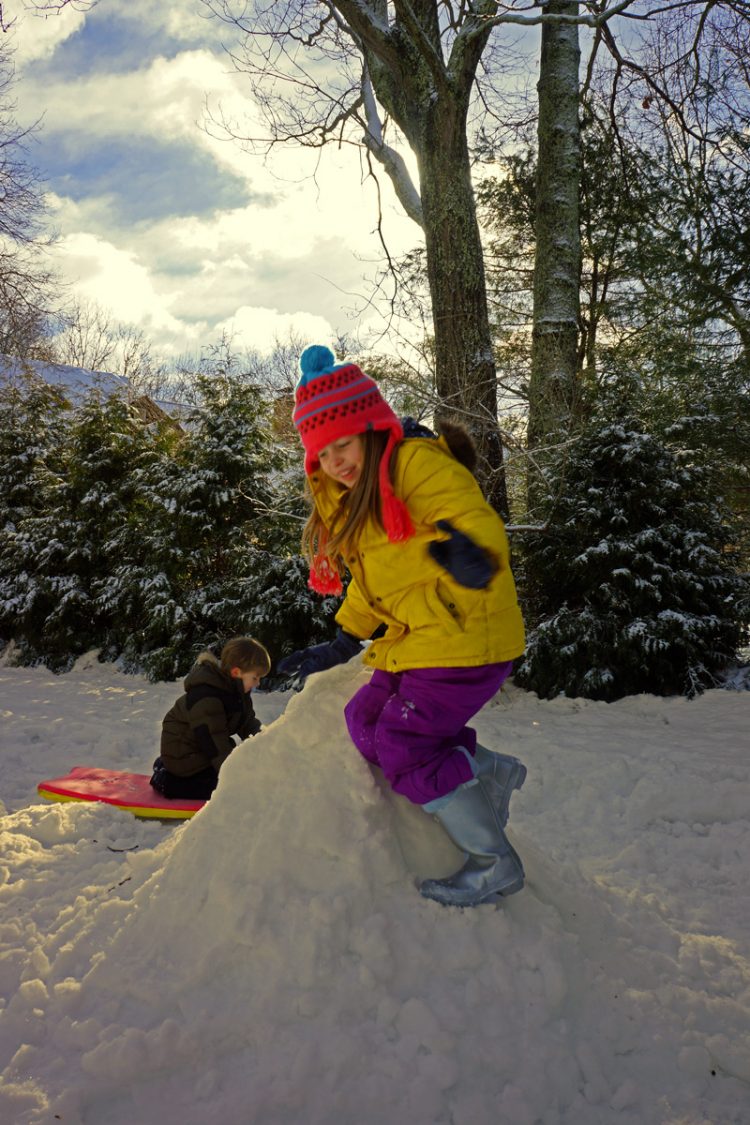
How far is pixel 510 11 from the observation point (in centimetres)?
624

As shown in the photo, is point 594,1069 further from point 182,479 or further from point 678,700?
point 182,479

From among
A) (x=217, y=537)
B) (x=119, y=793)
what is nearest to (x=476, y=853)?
(x=119, y=793)

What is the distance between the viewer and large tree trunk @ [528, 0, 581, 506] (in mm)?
6984

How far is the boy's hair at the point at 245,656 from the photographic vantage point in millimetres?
3781

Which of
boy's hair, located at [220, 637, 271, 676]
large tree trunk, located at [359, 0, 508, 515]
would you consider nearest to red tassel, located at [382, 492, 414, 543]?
boy's hair, located at [220, 637, 271, 676]

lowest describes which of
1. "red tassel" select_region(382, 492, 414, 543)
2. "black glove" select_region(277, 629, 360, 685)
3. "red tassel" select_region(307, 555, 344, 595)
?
"black glove" select_region(277, 629, 360, 685)

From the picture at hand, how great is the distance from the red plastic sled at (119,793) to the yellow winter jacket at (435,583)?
2.03 m

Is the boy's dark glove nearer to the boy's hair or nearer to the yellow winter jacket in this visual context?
the yellow winter jacket

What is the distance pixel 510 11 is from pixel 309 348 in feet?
20.1

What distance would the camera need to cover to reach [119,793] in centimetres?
375

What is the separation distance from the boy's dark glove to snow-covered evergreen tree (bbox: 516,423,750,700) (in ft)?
11.8

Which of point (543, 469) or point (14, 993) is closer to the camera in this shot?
point (14, 993)

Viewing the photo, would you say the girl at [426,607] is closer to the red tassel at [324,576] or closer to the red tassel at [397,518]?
the red tassel at [397,518]

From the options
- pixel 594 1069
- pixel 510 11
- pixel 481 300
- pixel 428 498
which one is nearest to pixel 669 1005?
pixel 594 1069
